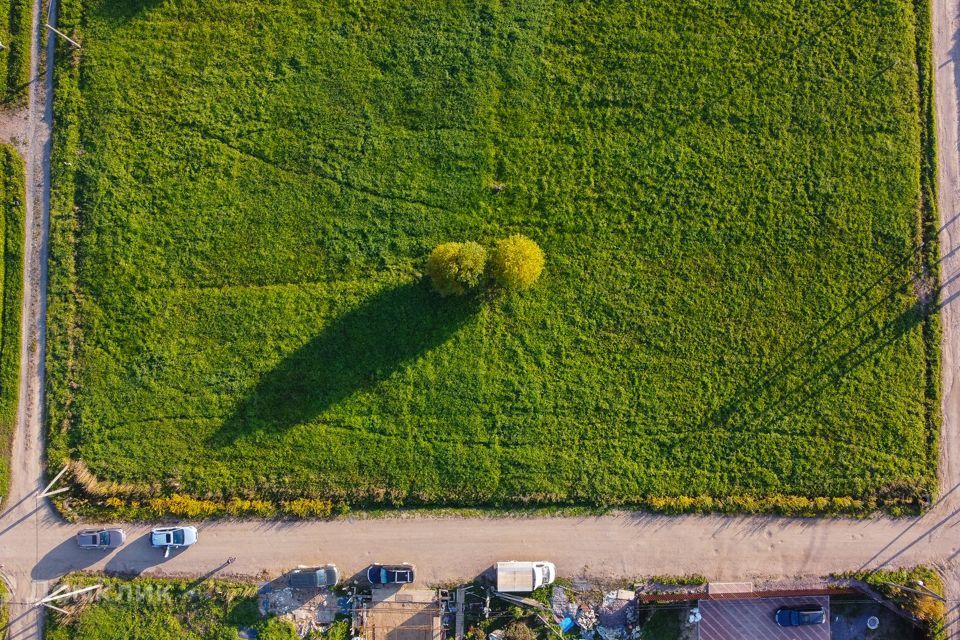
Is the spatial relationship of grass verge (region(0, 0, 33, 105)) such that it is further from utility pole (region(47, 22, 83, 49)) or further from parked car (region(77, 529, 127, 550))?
parked car (region(77, 529, 127, 550))

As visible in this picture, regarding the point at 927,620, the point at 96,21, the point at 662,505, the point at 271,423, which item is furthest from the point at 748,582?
the point at 96,21

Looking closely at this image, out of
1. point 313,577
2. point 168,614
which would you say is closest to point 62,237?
point 168,614

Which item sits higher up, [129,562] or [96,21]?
[96,21]

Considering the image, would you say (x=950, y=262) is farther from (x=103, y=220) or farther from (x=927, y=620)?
(x=103, y=220)

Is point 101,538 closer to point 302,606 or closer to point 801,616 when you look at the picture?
point 302,606

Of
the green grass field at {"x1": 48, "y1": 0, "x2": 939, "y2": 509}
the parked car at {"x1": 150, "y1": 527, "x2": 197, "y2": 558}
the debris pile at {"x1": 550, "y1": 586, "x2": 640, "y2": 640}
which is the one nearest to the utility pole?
the green grass field at {"x1": 48, "y1": 0, "x2": 939, "y2": 509}

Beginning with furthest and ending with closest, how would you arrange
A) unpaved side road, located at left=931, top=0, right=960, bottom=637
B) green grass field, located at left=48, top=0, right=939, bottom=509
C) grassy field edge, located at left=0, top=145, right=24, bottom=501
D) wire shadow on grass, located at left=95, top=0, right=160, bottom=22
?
wire shadow on grass, located at left=95, top=0, right=160, bottom=22 < grassy field edge, located at left=0, top=145, right=24, bottom=501 < unpaved side road, located at left=931, top=0, right=960, bottom=637 < green grass field, located at left=48, top=0, right=939, bottom=509

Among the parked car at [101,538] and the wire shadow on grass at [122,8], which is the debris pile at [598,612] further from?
the wire shadow on grass at [122,8]

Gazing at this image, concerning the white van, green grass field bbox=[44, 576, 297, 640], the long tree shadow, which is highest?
the long tree shadow
